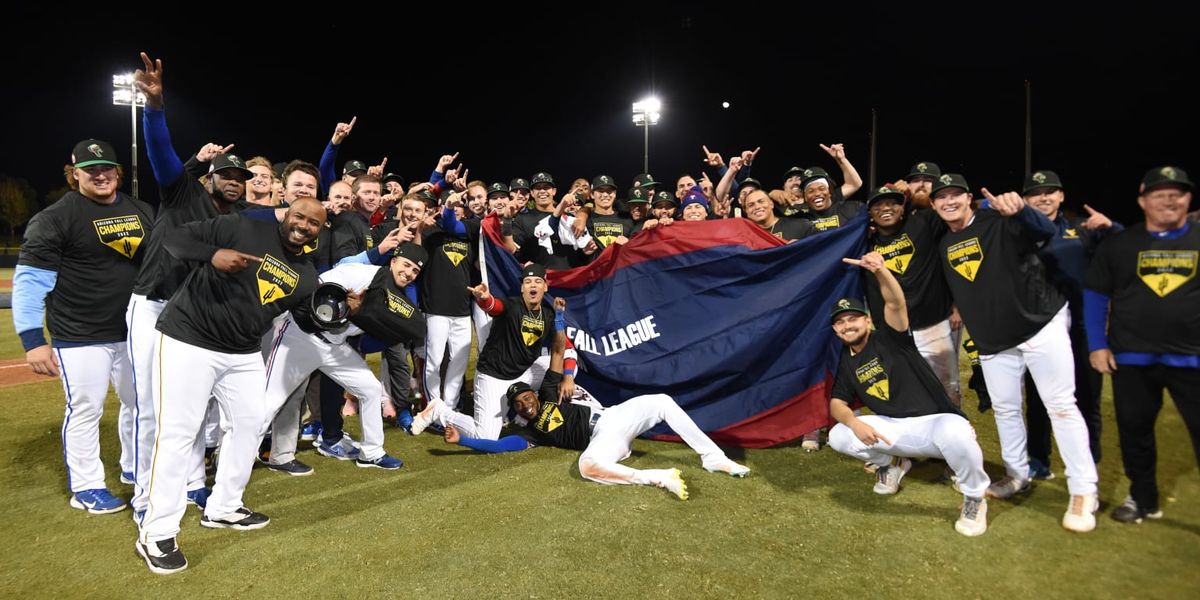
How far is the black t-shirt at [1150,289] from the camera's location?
392cm

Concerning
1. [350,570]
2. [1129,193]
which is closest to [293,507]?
[350,570]

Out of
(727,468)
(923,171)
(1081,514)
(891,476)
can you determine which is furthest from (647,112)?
(1081,514)

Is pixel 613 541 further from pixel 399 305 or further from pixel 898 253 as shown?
pixel 898 253

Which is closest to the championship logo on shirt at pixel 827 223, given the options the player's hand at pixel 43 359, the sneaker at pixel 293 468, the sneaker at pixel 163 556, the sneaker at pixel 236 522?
the sneaker at pixel 293 468

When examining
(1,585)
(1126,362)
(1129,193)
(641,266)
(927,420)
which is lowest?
(1,585)

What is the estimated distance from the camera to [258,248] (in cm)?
407

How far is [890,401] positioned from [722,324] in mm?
1743

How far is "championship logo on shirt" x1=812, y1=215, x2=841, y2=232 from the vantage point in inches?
246

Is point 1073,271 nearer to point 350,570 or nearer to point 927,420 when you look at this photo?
point 927,420

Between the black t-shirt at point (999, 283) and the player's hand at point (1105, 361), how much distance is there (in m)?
0.37

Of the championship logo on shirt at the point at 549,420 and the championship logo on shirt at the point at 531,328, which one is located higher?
the championship logo on shirt at the point at 531,328

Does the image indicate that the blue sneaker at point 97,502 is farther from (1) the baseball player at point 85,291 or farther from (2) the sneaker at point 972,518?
(2) the sneaker at point 972,518

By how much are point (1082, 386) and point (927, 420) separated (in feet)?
5.16

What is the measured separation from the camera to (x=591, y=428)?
5.94m
